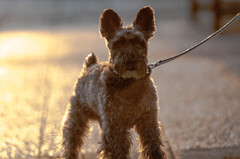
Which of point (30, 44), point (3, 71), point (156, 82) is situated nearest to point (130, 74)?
point (156, 82)

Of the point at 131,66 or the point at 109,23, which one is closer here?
the point at 131,66

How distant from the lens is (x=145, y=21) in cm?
400

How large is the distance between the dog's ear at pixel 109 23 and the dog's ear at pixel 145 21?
193mm

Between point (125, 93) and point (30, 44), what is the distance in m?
9.64

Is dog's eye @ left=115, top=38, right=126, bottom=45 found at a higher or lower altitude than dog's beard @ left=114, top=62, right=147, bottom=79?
higher

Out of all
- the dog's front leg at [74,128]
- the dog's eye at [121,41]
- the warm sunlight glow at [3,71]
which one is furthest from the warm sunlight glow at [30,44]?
the dog's eye at [121,41]

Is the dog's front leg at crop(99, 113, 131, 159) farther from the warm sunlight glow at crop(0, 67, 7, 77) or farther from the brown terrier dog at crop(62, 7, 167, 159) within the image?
the warm sunlight glow at crop(0, 67, 7, 77)

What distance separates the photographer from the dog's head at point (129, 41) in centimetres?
359

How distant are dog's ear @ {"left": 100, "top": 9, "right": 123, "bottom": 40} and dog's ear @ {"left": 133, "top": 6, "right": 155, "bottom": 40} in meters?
0.19

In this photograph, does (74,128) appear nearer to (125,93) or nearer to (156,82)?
(125,93)

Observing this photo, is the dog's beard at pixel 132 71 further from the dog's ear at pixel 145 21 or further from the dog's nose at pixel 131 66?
the dog's ear at pixel 145 21

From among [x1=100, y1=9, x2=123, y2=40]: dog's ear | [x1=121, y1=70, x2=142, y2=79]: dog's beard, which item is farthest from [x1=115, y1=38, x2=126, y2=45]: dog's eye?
[x1=121, y1=70, x2=142, y2=79]: dog's beard

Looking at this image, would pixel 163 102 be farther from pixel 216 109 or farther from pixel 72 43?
pixel 72 43

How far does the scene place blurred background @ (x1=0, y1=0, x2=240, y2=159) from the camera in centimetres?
515
